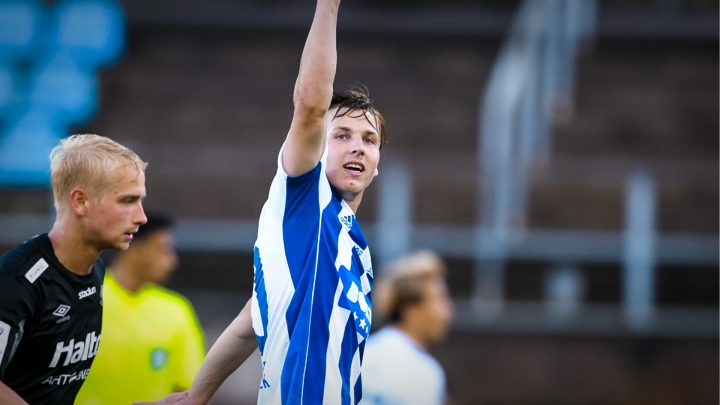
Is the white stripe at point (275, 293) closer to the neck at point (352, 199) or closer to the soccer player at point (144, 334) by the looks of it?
the neck at point (352, 199)

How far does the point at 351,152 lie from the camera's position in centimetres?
330

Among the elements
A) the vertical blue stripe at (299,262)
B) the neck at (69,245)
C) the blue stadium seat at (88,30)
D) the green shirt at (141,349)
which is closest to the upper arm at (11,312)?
the neck at (69,245)

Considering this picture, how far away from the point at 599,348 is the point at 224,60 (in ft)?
22.9

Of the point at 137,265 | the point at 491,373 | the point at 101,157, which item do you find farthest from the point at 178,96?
the point at 101,157

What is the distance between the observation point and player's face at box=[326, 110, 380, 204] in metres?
3.30

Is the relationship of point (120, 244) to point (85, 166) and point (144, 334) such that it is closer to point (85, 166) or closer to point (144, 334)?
point (85, 166)

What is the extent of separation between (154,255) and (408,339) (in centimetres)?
147

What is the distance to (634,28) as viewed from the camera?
14219 mm

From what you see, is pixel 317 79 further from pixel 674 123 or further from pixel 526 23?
pixel 674 123

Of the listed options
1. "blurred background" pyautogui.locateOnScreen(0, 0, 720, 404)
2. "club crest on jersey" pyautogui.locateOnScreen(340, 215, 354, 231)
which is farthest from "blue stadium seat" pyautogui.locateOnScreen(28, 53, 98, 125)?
"club crest on jersey" pyautogui.locateOnScreen(340, 215, 354, 231)

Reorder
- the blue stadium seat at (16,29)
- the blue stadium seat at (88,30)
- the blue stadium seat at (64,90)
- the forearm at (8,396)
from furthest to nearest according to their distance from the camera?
1. the blue stadium seat at (16,29)
2. the blue stadium seat at (88,30)
3. the blue stadium seat at (64,90)
4. the forearm at (8,396)

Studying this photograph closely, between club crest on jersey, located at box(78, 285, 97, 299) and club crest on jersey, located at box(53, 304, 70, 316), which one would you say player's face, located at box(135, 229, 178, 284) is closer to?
club crest on jersey, located at box(78, 285, 97, 299)

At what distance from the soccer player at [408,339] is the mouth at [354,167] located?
2452 millimetres

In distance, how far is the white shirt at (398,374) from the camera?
5.53 metres
